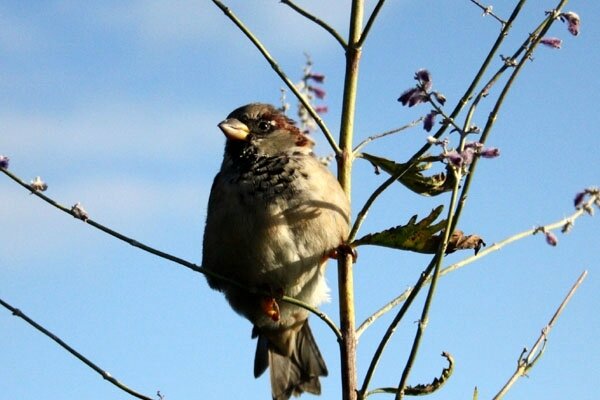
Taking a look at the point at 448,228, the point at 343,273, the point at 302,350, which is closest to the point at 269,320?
the point at 302,350

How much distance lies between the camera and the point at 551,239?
2459 mm

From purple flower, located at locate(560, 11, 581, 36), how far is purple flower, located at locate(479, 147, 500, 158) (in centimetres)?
54

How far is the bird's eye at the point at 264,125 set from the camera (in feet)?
15.2

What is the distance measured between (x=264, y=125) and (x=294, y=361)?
1444 mm

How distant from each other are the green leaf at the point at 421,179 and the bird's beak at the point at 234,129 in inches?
56.2

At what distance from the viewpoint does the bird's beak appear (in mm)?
4547

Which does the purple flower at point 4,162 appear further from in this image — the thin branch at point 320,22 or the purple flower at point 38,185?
the thin branch at point 320,22

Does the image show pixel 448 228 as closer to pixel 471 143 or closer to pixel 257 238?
pixel 471 143

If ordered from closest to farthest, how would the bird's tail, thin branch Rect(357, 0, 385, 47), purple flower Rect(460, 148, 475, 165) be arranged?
purple flower Rect(460, 148, 475, 165), thin branch Rect(357, 0, 385, 47), the bird's tail

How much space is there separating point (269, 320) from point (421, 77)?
244 centimetres

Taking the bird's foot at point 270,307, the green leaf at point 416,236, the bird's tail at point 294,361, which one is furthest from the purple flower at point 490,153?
the bird's tail at point 294,361

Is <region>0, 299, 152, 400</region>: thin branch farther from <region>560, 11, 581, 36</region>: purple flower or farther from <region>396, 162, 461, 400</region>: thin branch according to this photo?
<region>560, 11, 581, 36</region>: purple flower

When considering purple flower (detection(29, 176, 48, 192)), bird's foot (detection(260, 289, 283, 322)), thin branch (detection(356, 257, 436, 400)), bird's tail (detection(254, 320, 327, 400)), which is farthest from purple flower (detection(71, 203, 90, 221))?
bird's tail (detection(254, 320, 327, 400))

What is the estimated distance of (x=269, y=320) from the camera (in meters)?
4.75
